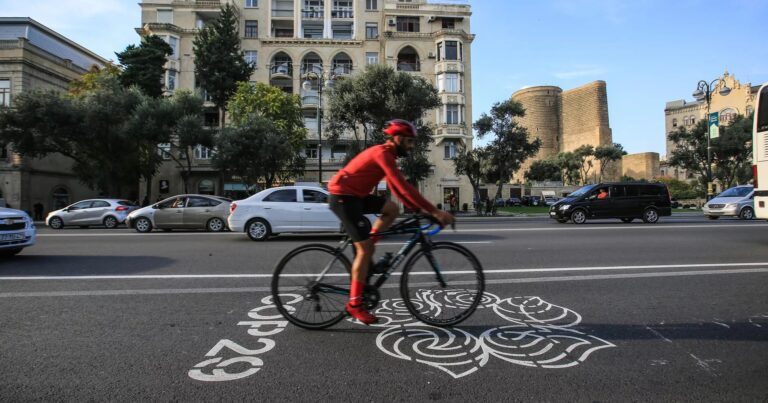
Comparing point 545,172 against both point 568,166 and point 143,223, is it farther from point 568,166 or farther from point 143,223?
point 143,223

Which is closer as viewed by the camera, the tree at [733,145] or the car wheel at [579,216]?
the car wheel at [579,216]

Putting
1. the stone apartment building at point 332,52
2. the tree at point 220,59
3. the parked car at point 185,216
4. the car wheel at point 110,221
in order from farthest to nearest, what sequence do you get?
the stone apartment building at point 332,52
the tree at point 220,59
the car wheel at point 110,221
the parked car at point 185,216

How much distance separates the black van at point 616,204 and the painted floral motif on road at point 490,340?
600 inches

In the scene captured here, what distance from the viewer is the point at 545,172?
283 ft

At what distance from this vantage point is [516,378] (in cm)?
287

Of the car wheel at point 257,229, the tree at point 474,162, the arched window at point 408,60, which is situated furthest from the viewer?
the arched window at point 408,60

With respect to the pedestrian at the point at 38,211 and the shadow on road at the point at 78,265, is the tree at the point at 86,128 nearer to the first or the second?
the pedestrian at the point at 38,211

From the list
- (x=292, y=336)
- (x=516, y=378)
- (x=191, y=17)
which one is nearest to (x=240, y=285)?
(x=292, y=336)

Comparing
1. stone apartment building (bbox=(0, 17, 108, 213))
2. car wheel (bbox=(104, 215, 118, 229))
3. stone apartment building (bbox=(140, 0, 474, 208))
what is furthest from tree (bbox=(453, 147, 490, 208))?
stone apartment building (bbox=(0, 17, 108, 213))

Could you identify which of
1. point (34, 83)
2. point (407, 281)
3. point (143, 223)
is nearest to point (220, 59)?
point (34, 83)

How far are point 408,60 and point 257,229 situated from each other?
37045mm

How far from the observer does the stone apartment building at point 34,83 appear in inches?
1300

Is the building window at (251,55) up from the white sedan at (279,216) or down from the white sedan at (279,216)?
up

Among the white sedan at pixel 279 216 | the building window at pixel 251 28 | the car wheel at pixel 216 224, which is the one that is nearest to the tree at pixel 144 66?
the building window at pixel 251 28
